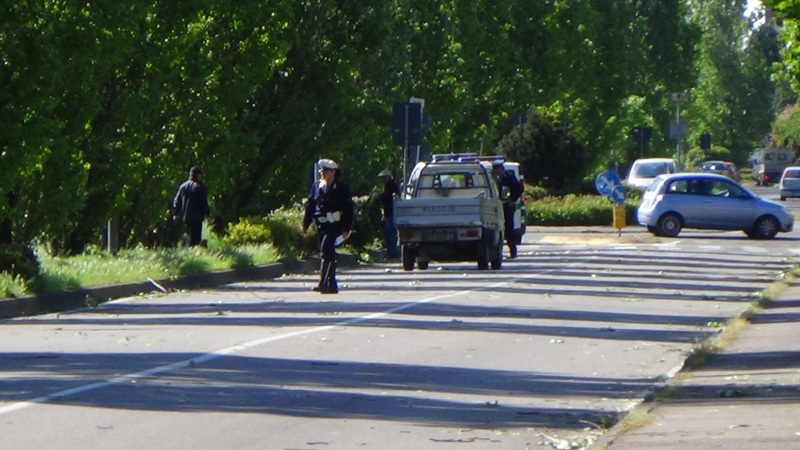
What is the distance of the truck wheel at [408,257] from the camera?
28.6 m

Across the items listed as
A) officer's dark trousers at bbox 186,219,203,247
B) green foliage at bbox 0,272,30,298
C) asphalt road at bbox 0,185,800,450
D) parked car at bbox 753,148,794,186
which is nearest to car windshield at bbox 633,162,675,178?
officer's dark trousers at bbox 186,219,203,247

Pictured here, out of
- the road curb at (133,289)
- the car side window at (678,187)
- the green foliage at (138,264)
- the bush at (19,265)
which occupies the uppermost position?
the car side window at (678,187)

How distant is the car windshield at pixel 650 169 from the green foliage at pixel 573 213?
1082 cm

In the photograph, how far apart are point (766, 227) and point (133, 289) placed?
2441 cm

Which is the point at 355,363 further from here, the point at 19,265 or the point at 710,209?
the point at 710,209

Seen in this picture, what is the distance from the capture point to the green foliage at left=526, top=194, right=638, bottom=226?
5197 centimetres

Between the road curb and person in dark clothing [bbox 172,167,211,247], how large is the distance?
56.6 inches

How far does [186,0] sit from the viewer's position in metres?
26.8

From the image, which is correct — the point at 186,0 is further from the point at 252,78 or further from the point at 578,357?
the point at 578,357

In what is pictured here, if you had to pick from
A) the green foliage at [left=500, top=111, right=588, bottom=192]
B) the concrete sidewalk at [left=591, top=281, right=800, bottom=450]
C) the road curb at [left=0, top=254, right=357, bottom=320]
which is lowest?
the concrete sidewalk at [left=591, top=281, right=800, bottom=450]

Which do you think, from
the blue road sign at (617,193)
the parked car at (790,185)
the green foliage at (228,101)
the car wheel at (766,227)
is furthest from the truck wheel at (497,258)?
the parked car at (790,185)

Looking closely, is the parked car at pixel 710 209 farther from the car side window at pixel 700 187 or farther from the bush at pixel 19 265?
the bush at pixel 19 265

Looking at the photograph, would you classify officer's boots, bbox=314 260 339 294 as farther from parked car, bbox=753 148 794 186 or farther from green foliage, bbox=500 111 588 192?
parked car, bbox=753 148 794 186

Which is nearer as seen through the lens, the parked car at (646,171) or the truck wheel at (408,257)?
the truck wheel at (408,257)
